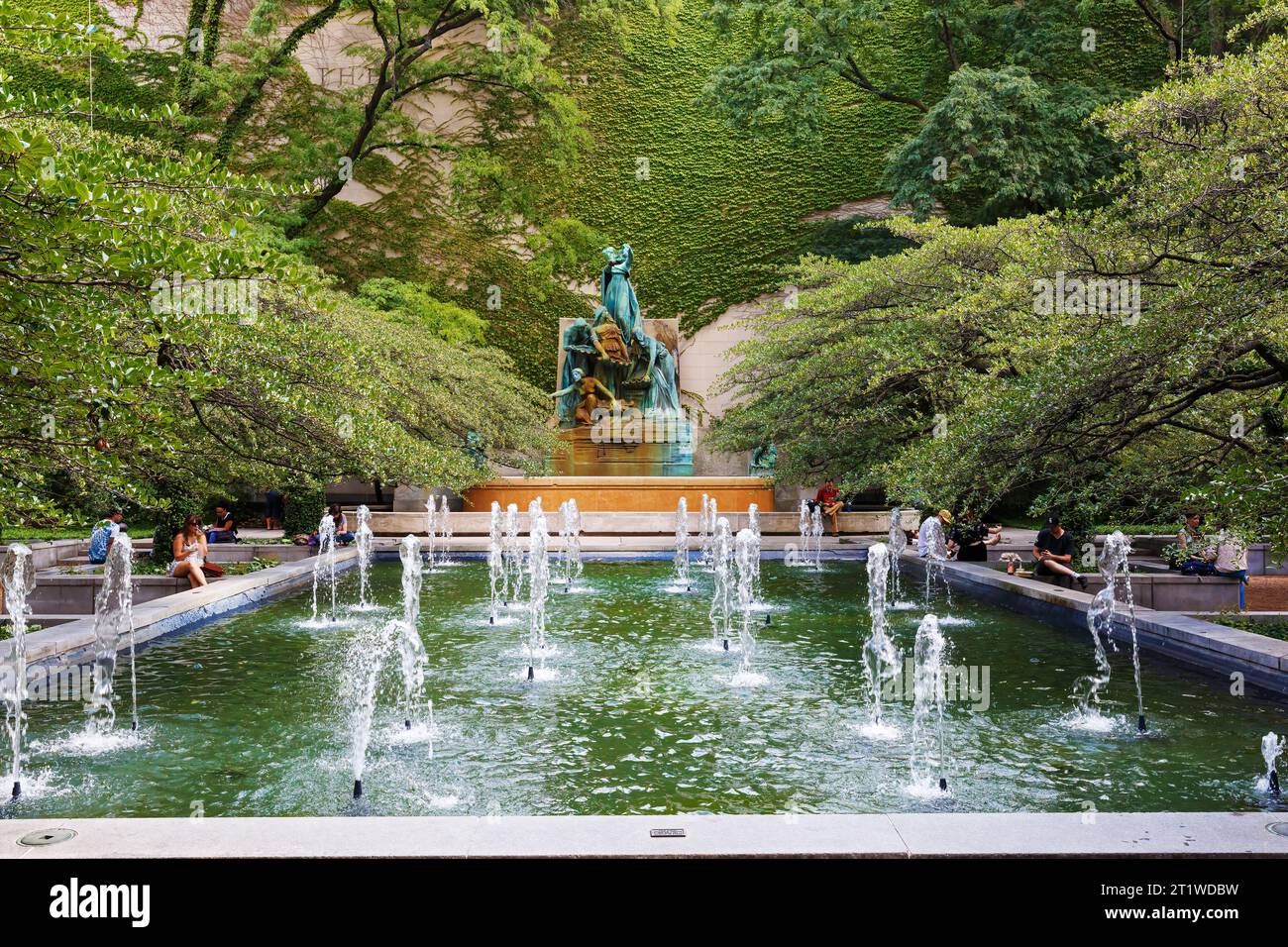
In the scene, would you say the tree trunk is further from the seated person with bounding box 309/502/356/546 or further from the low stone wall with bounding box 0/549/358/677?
the low stone wall with bounding box 0/549/358/677

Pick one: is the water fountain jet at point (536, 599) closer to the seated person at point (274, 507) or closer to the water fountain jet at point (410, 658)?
the water fountain jet at point (410, 658)

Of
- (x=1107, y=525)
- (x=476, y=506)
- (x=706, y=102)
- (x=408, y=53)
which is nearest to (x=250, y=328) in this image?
(x=1107, y=525)

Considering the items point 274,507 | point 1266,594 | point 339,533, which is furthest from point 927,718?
point 274,507

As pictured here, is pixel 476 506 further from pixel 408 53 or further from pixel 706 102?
pixel 706 102

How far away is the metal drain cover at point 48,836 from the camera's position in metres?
3.56

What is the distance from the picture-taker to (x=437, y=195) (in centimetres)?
2714

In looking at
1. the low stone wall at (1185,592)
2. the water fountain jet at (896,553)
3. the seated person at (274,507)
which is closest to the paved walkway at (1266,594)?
the low stone wall at (1185,592)

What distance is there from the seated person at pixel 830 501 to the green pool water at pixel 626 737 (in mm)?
9705

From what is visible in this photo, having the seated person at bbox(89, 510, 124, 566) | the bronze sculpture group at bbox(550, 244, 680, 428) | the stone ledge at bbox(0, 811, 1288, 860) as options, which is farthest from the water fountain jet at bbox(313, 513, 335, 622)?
the bronze sculpture group at bbox(550, 244, 680, 428)

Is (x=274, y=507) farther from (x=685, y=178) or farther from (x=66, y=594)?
(x=685, y=178)

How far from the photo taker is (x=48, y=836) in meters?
3.64

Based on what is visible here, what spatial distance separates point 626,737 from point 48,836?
2.97 meters

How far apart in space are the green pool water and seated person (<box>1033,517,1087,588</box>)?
7.99 feet

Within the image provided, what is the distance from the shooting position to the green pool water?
4.67m
